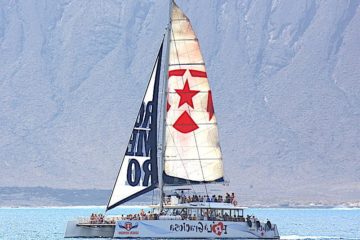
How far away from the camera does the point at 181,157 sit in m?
76.4

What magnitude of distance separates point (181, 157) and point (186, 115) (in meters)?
2.32

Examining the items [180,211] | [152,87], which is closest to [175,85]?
[152,87]

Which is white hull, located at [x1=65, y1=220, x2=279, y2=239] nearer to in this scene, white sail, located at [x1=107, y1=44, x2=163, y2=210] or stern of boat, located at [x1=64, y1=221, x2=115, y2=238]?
stern of boat, located at [x1=64, y1=221, x2=115, y2=238]

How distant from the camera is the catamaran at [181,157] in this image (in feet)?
248

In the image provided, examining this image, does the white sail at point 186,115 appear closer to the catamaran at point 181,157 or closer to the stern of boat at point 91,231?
the catamaran at point 181,157

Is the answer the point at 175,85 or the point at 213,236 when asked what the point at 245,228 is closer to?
the point at 213,236

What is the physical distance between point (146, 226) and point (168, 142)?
4970 mm

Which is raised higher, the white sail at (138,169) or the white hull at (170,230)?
the white sail at (138,169)

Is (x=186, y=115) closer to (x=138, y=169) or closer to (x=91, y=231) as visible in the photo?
(x=138, y=169)

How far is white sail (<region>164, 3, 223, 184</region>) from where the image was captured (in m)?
76.4

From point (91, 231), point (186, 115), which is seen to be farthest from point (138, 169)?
point (91, 231)

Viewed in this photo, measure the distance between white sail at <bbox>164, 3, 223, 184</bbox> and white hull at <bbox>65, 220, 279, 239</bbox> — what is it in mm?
2775

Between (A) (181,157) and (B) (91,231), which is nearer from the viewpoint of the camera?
(B) (91,231)

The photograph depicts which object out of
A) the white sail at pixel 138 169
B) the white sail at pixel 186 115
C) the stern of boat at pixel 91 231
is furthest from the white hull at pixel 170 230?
the white sail at pixel 186 115
